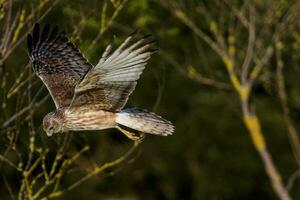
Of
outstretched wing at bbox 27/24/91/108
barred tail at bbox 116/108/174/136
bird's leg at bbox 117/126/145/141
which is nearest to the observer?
barred tail at bbox 116/108/174/136

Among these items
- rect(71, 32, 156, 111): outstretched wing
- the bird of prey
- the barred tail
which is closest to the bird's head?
the bird of prey

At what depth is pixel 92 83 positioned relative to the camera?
6953mm

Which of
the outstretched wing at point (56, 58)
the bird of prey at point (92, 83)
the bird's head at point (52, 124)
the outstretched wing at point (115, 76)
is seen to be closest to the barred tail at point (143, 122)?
the bird of prey at point (92, 83)

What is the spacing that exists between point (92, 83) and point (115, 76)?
18 centimetres

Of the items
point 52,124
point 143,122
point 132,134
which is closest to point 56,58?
point 52,124

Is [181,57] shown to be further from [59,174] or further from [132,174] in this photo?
[59,174]

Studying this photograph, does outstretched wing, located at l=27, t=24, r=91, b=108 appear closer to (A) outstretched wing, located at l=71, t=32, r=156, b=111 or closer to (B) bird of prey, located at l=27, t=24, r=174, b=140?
(B) bird of prey, located at l=27, t=24, r=174, b=140

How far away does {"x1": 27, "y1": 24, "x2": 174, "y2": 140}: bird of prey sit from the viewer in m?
6.79

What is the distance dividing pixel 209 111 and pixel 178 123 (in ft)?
3.90

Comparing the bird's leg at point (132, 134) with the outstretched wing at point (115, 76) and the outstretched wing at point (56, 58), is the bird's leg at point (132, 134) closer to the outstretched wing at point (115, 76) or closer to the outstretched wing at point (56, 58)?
the outstretched wing at point (115, 76)

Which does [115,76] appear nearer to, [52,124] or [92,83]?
[92,83]

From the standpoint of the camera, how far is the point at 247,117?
13.2m

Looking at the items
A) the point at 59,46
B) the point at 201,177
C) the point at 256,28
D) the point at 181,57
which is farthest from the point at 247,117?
the point at 201,177

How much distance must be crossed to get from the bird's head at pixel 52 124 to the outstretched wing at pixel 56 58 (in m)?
0.54
